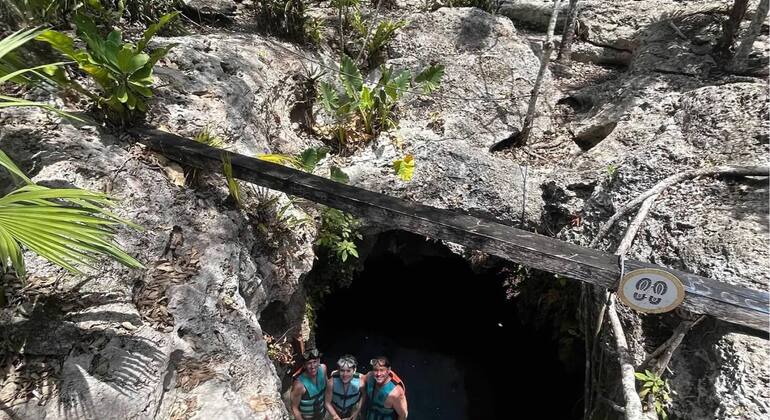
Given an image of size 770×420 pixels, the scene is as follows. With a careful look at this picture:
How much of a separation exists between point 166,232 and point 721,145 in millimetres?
5690

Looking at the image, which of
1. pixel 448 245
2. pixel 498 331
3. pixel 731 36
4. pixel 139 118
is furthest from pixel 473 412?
pixel 731 36

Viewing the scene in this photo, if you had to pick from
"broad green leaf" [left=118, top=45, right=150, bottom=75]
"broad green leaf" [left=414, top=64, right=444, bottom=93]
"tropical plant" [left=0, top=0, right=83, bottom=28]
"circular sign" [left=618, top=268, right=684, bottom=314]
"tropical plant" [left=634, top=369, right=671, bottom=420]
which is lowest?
"tropical plant" [left=634, top=369, right=671, bottom=420]

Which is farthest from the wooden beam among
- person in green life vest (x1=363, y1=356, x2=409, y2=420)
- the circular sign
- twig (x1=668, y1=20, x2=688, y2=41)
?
twig (x1=668, y1=20, x2=688, y2=41)

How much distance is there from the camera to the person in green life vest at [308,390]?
4516 millimetres

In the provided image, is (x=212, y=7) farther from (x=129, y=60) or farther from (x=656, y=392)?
(x=656, y=392)

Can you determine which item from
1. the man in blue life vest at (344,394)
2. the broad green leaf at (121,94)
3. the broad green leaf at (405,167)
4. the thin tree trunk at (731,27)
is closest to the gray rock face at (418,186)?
the broad green leaf at (405,167)

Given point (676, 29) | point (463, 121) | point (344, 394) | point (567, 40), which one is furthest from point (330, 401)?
point (676, 29)

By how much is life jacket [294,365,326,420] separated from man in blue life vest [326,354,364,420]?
0.09 metres

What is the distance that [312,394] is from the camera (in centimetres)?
457

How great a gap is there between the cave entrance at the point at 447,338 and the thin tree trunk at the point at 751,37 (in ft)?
Result: 13.5

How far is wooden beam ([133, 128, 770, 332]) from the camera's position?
3078 millimetres

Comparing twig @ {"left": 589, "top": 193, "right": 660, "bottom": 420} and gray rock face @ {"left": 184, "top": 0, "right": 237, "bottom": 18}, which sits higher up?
gray rock face @ {"left": 184, "top": 0, "right": 237, "bottom": 18}

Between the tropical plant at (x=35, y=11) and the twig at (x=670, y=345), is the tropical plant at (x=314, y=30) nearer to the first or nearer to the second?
the tropical plant at (x=35, y=11)

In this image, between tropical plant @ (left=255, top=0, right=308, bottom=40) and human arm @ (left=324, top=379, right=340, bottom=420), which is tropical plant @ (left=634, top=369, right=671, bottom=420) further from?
tropical plant @ (left=255, top=0, right=308, bottom=40)
